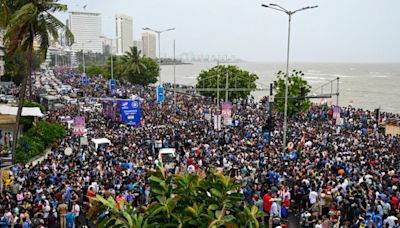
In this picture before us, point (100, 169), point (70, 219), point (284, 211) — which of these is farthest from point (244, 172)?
point (70, 219)

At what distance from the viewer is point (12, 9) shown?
23656 mm

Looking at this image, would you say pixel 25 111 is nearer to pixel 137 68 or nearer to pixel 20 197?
pixel 20 197

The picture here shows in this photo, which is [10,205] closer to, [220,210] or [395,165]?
[220,210]

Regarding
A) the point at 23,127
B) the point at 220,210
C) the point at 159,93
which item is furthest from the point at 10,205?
the point at 159,93

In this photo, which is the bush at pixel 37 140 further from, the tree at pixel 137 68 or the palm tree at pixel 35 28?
the tree at pixel 137 68

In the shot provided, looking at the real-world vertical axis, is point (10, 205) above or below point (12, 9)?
below

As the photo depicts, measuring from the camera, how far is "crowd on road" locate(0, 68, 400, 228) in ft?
44.5

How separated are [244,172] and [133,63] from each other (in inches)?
2442

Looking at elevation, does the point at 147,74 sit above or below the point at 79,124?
above

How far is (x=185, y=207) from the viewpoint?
20.8 ft

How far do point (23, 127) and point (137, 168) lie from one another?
42.1ft

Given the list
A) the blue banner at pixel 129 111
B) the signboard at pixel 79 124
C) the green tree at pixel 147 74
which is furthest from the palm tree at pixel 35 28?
the green tree at pixel 147 74

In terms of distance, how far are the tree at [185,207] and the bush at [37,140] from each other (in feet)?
59.4

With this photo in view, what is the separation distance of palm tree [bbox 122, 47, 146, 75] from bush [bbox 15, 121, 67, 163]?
164ft
